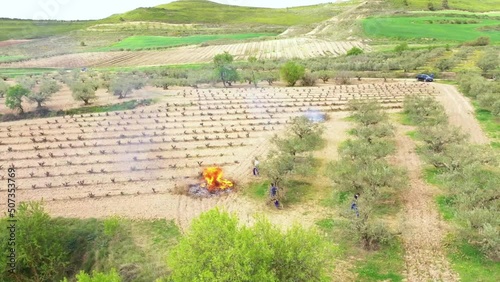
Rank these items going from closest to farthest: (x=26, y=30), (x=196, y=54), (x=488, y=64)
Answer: (x=488, y=64) < (x=196, y=54) < (x=26, y=30)

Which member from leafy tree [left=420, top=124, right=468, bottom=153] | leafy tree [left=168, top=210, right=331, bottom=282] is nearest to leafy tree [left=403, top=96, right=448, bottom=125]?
leafy tree [left=420, top=124, right=468, bottom=153]

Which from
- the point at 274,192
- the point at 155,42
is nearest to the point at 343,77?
the point at 274,192

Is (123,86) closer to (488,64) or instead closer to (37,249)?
(37,249)

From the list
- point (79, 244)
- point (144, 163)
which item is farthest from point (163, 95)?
point (79, 244)

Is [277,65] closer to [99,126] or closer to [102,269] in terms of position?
[99,126]

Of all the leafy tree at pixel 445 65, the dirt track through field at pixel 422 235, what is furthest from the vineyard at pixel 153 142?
the leafy tree at pixel 445 65
